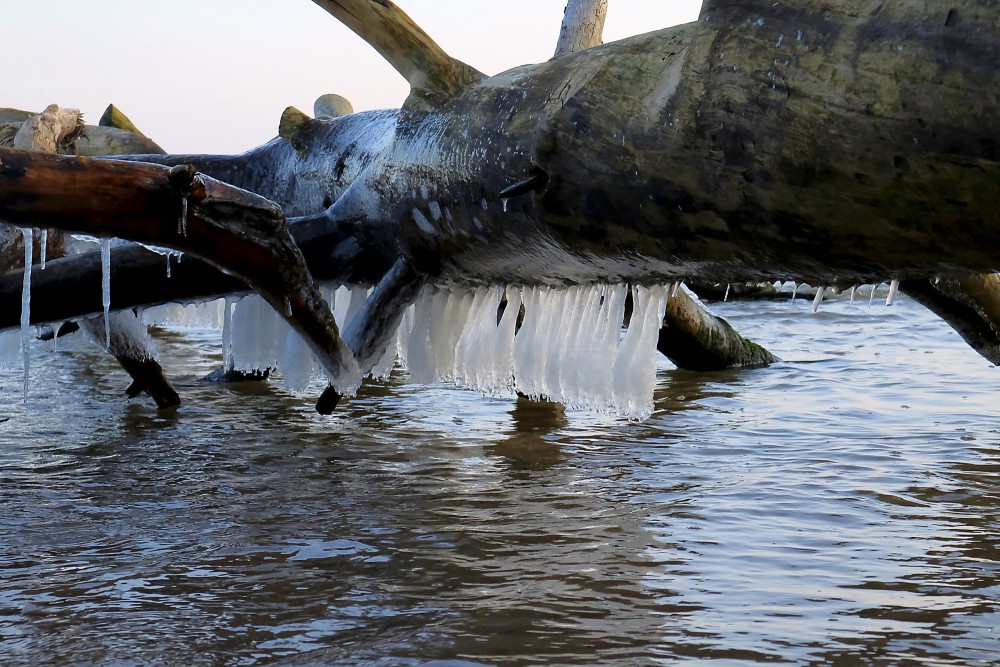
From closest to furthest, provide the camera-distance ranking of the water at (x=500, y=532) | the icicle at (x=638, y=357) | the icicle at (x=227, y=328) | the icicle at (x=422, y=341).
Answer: the water at (x=500, y=532)
the icicle at (x=638, y=357)
the icicle at (x=422, y=341)
the icicle at (x=227, y=328)

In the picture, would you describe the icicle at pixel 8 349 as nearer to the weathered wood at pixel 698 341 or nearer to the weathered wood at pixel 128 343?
the weathered wood at pixel 128 343

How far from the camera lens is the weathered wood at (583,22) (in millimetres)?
6984

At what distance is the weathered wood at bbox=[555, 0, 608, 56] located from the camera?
6984mm

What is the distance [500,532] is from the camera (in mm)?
4180

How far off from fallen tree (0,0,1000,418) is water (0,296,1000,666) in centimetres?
98

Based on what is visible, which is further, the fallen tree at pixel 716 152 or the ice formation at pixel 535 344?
the ice formation at pixel 535 344

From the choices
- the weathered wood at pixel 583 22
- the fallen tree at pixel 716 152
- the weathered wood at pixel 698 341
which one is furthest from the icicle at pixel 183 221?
the weathered wood at pixel 698 341

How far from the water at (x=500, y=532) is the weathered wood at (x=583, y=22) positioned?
2262 mm

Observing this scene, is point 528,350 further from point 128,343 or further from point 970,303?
point 128,343

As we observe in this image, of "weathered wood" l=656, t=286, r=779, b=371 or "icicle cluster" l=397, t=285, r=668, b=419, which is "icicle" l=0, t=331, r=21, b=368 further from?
"weathered wood" l=656, t=286, r=779, b=371

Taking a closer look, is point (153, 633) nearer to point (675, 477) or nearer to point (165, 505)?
point (165, 505)

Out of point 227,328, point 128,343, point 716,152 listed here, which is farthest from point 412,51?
point 128,343

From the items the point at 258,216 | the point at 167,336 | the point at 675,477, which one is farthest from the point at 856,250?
the point at 167,336

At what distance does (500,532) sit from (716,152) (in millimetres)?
1915
